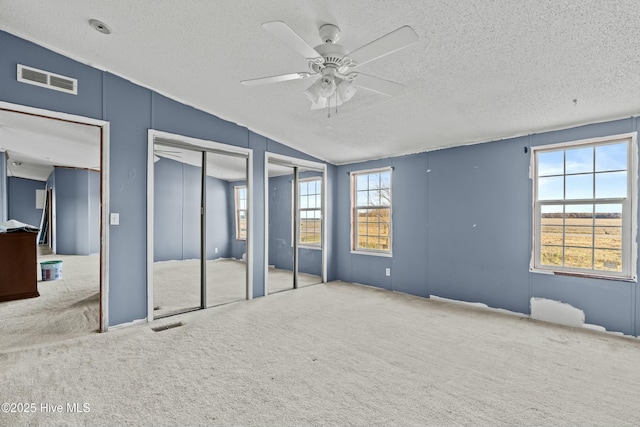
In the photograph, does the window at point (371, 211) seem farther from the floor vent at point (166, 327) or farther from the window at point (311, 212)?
the floor vent at point (166, 327)

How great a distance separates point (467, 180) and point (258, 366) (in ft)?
11.6

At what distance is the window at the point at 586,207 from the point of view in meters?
3.13

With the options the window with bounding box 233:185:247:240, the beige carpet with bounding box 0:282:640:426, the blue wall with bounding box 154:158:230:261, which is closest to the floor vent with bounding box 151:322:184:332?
the beige carpet with bounding box 0:282:640:426

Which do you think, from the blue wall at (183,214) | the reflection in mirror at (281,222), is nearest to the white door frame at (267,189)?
the reflection in mirror at (281,222)

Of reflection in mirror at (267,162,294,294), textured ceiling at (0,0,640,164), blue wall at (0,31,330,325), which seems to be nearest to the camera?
textured ceiling at (0,0,640,164)

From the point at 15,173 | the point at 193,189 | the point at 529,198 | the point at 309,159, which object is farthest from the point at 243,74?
the point at 15,173

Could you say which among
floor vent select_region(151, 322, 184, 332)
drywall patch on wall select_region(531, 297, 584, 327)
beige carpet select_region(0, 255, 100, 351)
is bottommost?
floor vent select_region(151, 322, 184, 332)

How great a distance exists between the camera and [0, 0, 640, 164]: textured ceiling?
198cm

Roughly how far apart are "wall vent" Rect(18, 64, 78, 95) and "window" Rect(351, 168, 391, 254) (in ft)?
13.4

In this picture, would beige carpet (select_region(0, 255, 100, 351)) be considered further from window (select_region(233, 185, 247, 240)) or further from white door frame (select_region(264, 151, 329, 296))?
window (select_region(233, 185, 247, 240))

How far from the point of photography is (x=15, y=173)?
25.1 ft

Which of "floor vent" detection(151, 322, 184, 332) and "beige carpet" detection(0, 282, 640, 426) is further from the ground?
"beige carpet" detection(0, 282, 640, 426)

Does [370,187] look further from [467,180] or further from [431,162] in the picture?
[467,180]

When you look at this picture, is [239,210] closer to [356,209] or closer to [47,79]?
[356,209]
